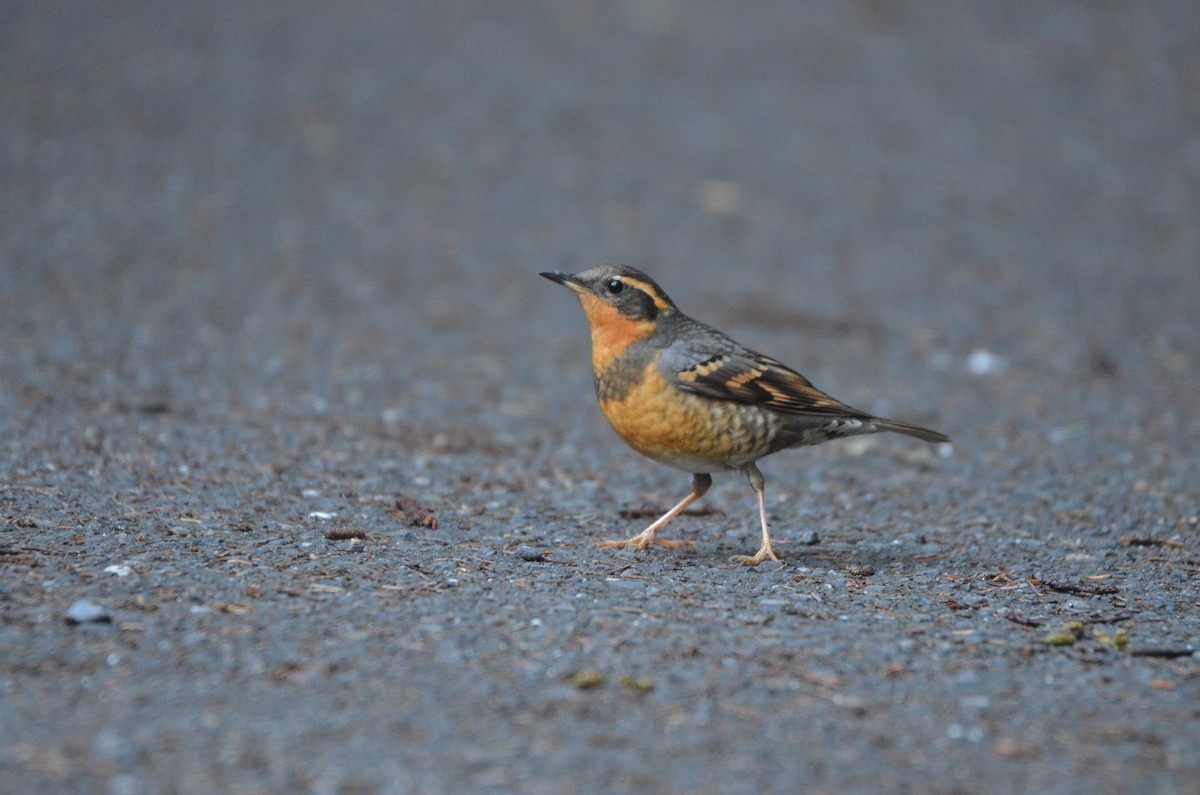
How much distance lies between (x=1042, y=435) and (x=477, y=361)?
4.65m

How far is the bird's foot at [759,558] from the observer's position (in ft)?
21.1

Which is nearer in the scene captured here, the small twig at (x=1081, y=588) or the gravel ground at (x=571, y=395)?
the gravel ground at (x=571, y=395)

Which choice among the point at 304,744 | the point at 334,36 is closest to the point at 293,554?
the point at 304,744

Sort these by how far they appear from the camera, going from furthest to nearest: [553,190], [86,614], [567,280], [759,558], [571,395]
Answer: [553,190] → [571,395] → [567,280] → [759,558] → [86,614]

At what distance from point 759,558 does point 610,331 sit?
1.43 metres

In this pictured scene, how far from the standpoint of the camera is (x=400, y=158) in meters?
14.7

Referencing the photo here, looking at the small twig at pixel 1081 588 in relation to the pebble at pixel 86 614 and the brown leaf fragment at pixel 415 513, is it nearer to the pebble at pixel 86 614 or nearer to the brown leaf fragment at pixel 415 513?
the brown leaf fragment at pixel 415 513

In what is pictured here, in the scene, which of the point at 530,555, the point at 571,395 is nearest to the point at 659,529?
the point at 530,555

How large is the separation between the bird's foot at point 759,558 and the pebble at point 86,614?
3.04m

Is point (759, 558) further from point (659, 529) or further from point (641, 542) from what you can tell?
point (659, 529)

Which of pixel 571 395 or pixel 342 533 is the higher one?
pixel 571 395

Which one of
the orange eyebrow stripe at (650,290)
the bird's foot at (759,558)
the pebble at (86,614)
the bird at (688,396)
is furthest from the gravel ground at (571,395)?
the orange eyebrow stripe at (650,290)

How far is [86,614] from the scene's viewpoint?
15.9 ft

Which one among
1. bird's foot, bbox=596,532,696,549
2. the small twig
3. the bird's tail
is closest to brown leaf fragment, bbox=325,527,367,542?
bird's foot, bbox=596,532,696,549
